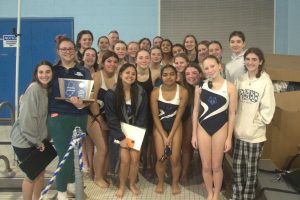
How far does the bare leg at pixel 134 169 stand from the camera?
3590mm

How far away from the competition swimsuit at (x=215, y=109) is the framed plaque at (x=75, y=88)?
3.70ft

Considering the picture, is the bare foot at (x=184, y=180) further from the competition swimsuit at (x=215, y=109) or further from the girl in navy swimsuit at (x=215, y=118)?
the competition swimsuit at (x=215, y=109)

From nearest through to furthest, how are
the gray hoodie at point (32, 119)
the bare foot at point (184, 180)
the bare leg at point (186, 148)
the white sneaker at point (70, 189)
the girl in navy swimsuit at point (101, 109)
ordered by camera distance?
the gray hoodie at point (32, 119) → the white sneaker at point (70, 189) → the girl in navy swimsuit at point (101, 109) → the bare leg at point (186, 148) → the bare foot at point (184, 180)

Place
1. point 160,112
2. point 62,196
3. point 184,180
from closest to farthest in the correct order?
point 62,196, point 160,112, point 184,180

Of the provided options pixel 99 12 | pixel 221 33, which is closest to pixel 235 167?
pixel 221 33

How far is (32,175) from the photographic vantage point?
121 inches

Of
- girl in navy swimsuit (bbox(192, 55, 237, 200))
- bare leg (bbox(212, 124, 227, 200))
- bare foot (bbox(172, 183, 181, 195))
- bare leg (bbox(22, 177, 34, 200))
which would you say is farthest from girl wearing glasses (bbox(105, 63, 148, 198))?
bare leg (bbox(22, 177, 34, 200))

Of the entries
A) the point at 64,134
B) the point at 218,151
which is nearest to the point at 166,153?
the point at 218,151

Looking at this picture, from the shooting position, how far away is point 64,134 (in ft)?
10.3

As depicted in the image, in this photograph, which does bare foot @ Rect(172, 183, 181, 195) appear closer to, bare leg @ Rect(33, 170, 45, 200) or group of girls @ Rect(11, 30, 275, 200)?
group of girls @ Rect(11, 30, 275, 200)

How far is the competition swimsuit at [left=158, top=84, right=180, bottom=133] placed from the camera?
3.56 m

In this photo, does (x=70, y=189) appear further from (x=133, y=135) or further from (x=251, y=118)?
(x=251, y=118)

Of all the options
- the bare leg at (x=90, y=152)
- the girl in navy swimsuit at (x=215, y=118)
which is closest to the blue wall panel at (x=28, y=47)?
the bare leg at (x=90, y=152)

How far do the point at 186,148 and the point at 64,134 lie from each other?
1.43m
